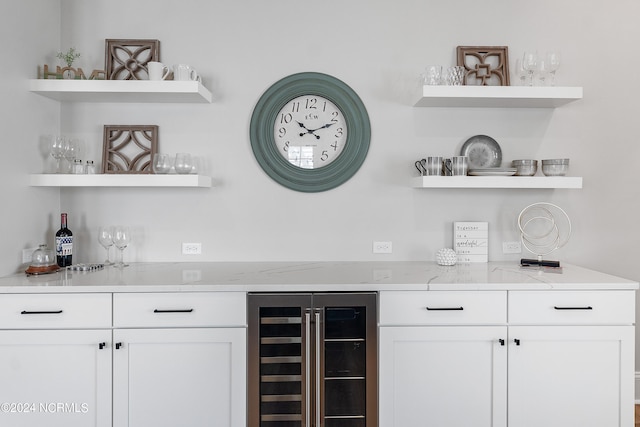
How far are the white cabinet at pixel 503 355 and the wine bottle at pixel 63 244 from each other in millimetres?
1883

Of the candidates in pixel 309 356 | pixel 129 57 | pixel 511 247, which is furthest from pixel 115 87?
pixel 511 247

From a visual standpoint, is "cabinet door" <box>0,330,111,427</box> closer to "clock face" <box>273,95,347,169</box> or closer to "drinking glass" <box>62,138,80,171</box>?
"drinking glass" <box>62,138,80,171</box>

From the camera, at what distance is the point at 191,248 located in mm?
2828

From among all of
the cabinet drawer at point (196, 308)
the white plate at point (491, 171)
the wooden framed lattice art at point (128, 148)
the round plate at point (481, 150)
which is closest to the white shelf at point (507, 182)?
the white plate at point (491, 171)

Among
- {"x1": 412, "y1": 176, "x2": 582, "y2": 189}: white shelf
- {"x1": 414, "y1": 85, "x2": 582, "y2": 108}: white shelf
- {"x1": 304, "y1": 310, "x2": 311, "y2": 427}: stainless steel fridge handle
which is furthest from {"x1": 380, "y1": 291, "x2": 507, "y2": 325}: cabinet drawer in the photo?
{"x1": 414, "y1": 85, "x2": 582, "y2": 108}: white shelf

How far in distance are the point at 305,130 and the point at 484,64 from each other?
1166 millimetres

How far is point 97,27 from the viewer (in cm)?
279

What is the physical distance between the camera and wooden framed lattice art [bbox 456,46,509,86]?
277 cm

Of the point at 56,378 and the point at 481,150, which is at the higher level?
the point at 481,150

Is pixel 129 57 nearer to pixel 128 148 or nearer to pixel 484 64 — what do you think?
pixel 128 148

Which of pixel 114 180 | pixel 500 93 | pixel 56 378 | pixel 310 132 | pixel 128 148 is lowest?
pixel 56 378

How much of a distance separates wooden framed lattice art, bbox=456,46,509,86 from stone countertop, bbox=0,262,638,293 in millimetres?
1139

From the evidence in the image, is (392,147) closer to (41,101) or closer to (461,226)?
(461,226)

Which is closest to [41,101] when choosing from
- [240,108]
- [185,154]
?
[185,154]
